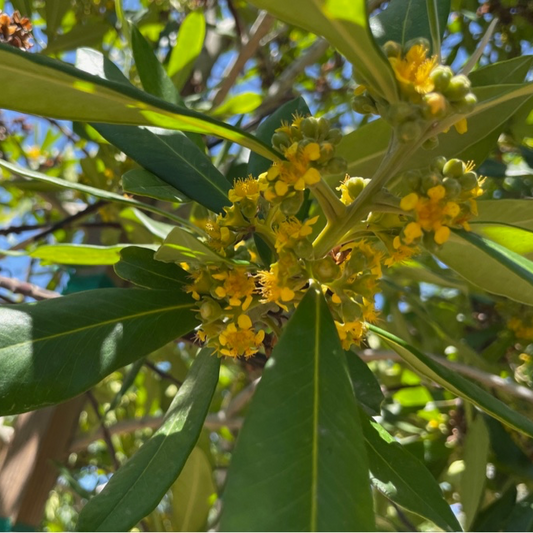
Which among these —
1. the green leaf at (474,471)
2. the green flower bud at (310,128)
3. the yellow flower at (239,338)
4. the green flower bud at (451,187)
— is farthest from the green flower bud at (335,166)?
the green leaf at (474,471)

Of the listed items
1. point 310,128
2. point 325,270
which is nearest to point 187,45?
point 310,128

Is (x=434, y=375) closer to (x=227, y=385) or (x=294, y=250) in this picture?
(x=294, y=250)

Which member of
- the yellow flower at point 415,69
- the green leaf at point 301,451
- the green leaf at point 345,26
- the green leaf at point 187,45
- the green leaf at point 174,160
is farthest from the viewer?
the green leaf at point 187,45

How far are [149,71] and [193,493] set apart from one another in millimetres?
1190

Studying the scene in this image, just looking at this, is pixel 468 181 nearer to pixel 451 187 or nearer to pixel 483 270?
pixel 451 187

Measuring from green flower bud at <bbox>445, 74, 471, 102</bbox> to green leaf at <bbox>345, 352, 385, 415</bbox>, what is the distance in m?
0.61

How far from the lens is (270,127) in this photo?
1.31 metres

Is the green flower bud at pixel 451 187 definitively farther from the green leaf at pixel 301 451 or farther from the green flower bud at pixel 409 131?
the green leaf at pixel 301 451

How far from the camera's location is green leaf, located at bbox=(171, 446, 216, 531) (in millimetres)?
1726

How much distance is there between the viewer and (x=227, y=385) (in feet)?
11.8

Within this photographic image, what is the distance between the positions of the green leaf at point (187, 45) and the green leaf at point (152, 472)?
115cm

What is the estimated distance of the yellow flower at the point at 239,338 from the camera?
37.5 inches

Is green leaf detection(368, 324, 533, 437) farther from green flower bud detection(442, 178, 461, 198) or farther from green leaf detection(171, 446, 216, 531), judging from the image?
green leaf detection(171, 446, 216, 531)

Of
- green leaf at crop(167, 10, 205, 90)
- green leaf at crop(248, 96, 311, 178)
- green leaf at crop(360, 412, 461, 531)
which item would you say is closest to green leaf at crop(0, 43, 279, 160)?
green leaf at crop(248, 96, 311, 178)
